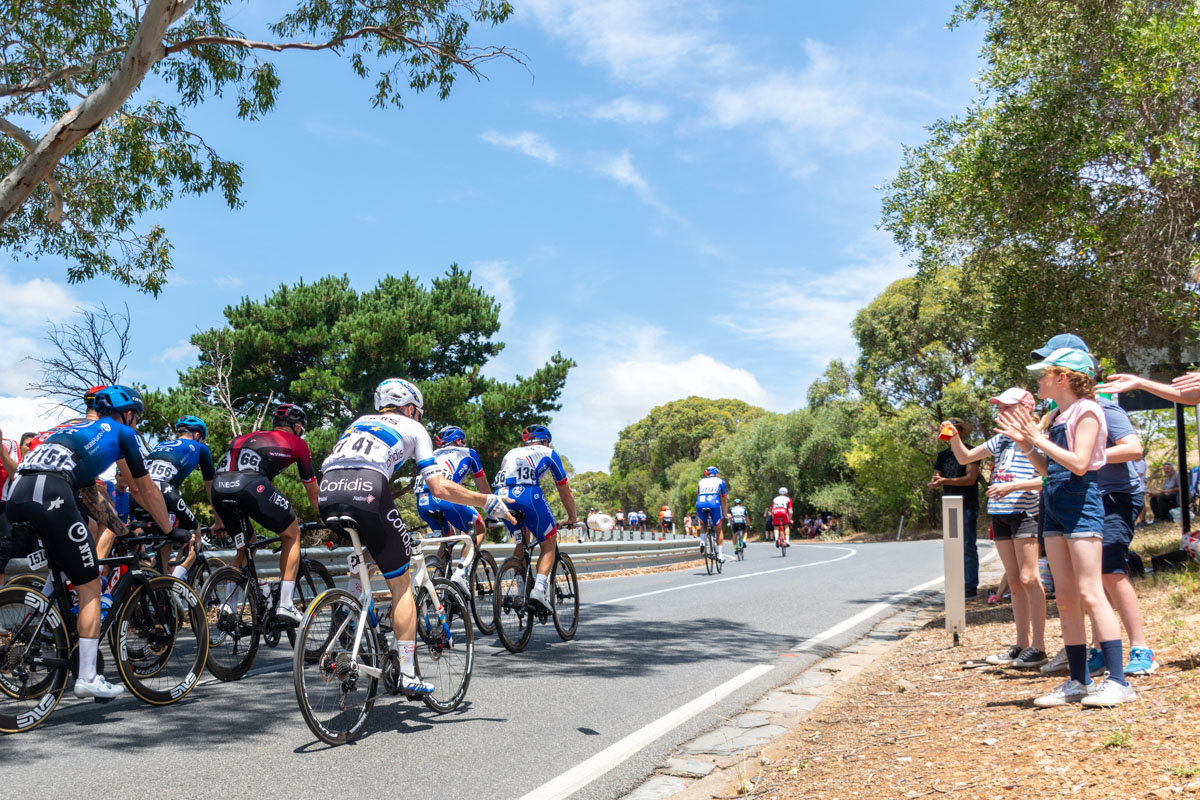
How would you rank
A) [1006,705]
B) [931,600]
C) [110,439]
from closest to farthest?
[1006,705]
[110,439]
[931,600]

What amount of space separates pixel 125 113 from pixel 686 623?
40.1 ft

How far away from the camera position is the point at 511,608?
7586 millimetres

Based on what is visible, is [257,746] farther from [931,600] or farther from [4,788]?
[931,600]

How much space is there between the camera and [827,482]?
54.8 m

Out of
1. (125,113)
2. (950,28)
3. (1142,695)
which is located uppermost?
(950,28)

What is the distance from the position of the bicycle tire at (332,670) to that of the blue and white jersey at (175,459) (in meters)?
3.56

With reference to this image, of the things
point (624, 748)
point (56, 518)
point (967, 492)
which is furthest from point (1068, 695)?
point (967, 492)

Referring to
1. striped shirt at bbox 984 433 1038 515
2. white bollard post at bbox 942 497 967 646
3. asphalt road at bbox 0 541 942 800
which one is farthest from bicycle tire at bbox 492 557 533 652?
striped shirt at bbox 984 433 1038 515

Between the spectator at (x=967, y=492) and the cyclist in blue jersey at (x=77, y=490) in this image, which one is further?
the spectator at (x=967, y=492)

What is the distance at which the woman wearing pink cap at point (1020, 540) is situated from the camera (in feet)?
20.2

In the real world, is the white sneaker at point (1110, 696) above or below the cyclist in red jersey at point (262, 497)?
below

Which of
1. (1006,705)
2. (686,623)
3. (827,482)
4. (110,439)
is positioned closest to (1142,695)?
(1006,705)

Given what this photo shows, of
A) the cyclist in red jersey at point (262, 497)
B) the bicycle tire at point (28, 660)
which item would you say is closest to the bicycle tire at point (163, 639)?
the bicycle tire at point (28, 660)

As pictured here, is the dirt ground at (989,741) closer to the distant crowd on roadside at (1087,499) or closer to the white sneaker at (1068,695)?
the white sneaker at (1068,695)
